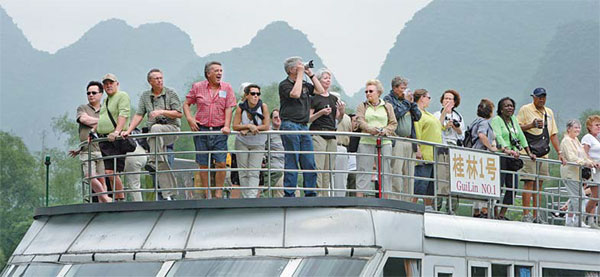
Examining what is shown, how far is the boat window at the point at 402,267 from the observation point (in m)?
11.4

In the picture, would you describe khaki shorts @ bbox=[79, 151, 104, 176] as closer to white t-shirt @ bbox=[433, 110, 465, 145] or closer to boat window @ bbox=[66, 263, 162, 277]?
boat window @ bbox=[66, 263, 162, 277]

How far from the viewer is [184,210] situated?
11.6 metres

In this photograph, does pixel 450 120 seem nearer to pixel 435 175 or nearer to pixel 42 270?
pixel 435 175

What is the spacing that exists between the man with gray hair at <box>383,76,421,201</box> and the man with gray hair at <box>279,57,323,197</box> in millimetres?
1205

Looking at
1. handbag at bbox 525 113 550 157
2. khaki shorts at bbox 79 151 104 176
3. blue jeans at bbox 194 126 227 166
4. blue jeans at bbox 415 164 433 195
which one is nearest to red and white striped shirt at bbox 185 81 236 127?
blue jeans at bbox 194 126 227 166

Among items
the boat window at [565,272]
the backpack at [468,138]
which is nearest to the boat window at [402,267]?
the boat window at [565,272]

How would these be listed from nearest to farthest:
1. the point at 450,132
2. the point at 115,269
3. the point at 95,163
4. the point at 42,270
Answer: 1. the point at 115,269
2. the point at 42,270
3. the point at 95,163
4. the point at 450,132

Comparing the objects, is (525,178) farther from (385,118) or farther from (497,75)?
(497,75)

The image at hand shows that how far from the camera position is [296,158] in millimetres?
12273

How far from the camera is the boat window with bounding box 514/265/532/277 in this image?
13.2 m

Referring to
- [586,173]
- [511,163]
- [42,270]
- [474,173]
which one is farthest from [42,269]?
[586,173]

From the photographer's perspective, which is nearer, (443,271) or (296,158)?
(443,271)

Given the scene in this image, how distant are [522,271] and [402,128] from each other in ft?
7.38

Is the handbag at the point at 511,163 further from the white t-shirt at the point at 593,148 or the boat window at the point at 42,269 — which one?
the boat window at the point at 42,269
